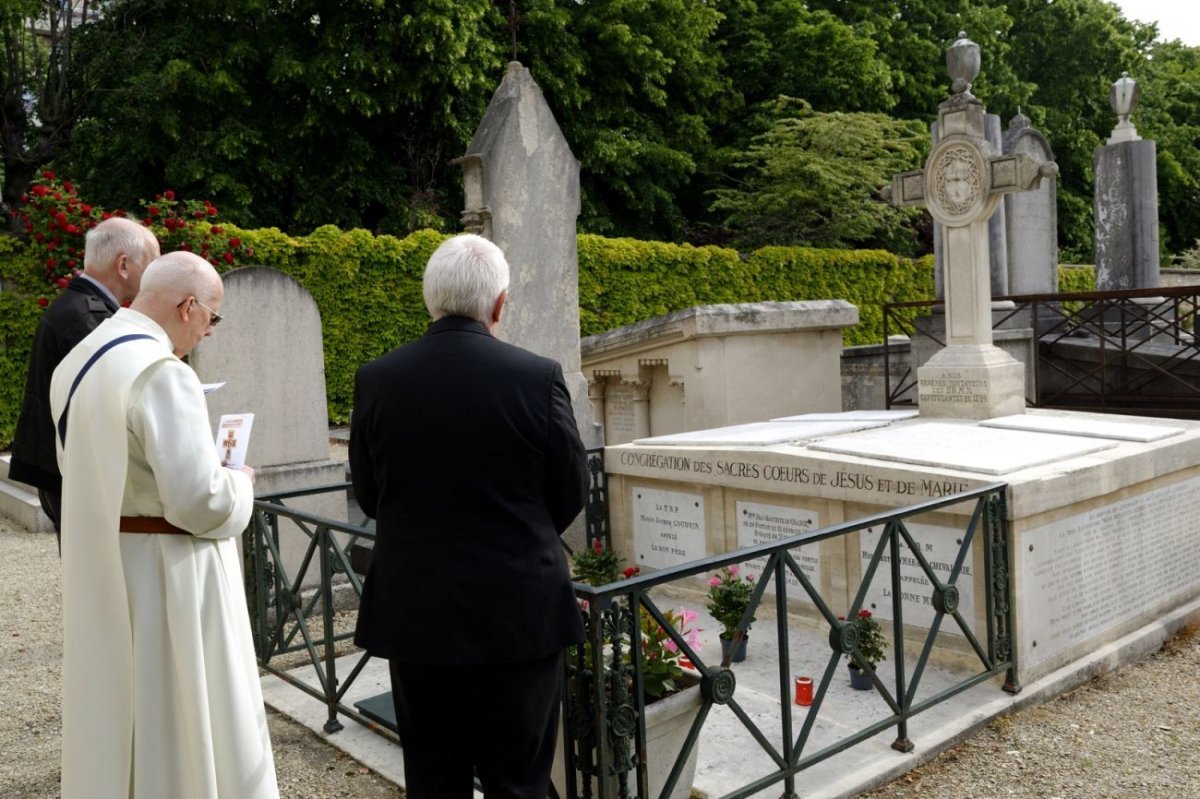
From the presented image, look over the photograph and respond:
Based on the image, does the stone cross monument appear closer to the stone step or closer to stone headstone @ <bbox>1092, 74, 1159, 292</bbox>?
the stone step

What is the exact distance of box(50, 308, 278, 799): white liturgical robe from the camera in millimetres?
2576

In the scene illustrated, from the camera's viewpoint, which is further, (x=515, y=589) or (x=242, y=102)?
(x=242, y=102)

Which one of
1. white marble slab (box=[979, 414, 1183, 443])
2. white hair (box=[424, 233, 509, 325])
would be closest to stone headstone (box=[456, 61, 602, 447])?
white marble slab (box=[979, 414, 1183, 443])

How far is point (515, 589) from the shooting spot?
2.50m

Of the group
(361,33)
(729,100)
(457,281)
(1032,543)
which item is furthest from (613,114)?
(457,281)

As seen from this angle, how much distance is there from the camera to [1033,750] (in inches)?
159

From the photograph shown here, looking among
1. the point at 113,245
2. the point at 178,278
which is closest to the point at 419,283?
the point at 113,245

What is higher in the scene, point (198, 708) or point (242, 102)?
point (242, 102)

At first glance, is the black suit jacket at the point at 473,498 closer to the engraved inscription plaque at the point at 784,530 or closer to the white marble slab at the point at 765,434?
the engraved inscription plaque at the point at 784,530

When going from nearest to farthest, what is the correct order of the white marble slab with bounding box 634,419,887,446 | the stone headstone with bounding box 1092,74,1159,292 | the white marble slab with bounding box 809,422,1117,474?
the white marble slab with bounding box 809,422,1117,474, the white marble slab with bounding box 634,419,887,446, the stone headstone with bounding box 1092,74,1159,292

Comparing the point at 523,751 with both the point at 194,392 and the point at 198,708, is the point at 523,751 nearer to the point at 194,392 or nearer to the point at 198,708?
the point at 198,708

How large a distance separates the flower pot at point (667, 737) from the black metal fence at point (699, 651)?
0.03 metres

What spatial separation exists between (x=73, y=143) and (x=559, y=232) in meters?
13.6

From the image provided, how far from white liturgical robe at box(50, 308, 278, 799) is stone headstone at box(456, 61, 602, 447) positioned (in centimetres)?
508
